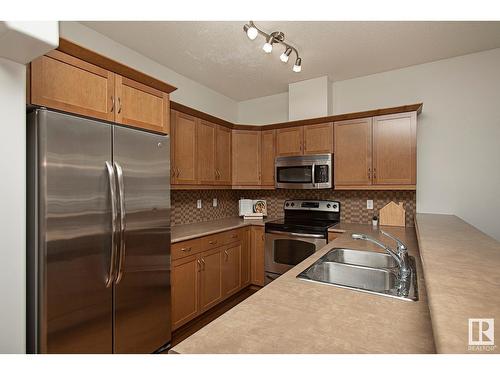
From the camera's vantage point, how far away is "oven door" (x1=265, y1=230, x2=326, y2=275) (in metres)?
2.90

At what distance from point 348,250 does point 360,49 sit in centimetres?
196

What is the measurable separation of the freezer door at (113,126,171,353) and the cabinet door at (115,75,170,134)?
9 centimetres

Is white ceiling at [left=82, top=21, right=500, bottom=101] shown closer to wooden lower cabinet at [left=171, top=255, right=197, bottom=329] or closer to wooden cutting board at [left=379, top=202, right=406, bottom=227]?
wooden cutting board at [left=379, top=202, right=406, bottom=227]

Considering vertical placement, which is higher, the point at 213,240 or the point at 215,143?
the point at 215,143

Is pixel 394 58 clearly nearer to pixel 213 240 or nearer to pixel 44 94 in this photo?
pixel 213 240

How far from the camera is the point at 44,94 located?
1476 mm

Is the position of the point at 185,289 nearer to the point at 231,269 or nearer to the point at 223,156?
the point at 231,269

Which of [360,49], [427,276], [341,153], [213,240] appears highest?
[360,49]

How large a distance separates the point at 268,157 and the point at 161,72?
1612mm

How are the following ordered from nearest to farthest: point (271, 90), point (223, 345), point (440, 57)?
point (223, 345)
point (440, 57)
point (271, 90)

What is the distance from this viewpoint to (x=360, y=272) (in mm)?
1599

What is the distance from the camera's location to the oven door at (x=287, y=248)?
9.53 feet
